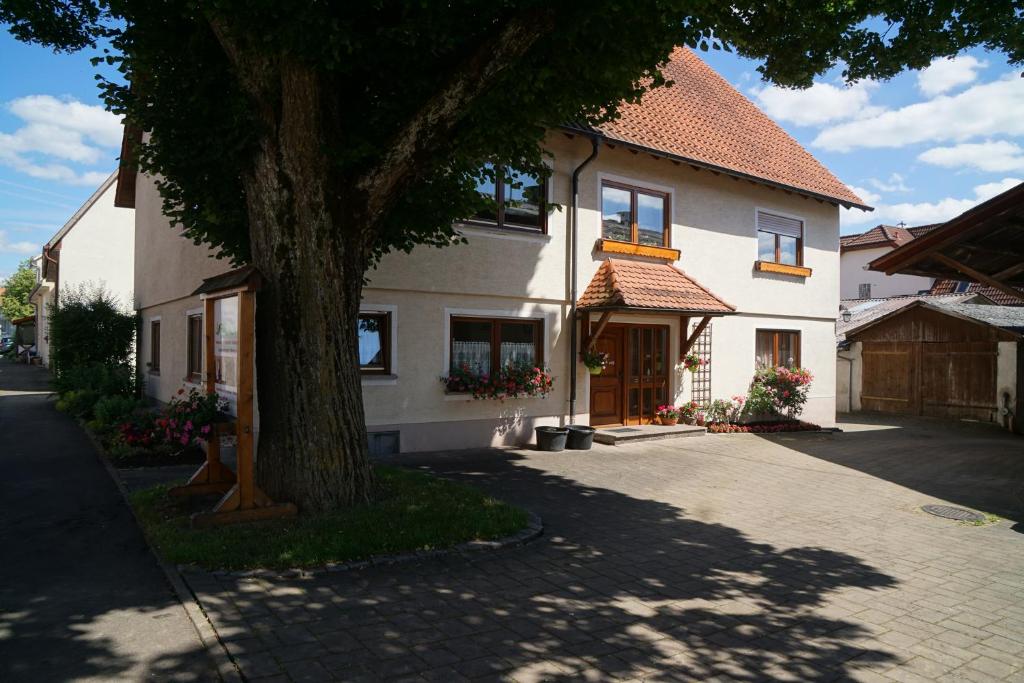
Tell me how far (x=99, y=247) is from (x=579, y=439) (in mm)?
24279

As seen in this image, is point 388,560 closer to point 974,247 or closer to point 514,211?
point 514,211

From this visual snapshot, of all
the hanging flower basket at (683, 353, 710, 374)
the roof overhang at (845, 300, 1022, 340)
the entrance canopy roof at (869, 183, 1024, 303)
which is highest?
the entrance canopy roof at (869, 183, 1024, 303)

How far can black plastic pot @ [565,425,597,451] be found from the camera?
11750 millimetres

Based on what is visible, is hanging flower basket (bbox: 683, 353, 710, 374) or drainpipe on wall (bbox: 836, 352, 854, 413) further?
drainpipe on wall (bbox: 836, 352, 854, 413)

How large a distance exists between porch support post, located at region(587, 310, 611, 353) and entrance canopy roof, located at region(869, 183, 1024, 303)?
15.4 feet

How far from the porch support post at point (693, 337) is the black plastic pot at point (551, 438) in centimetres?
389

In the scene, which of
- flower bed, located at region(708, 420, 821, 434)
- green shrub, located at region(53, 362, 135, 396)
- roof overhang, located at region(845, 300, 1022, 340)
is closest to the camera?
flower bed, located at region(708, 420, 821, 434)

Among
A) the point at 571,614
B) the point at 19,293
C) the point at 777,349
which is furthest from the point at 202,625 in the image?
the point at 19,293

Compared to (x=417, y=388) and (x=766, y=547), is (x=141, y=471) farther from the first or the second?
(x=766, y=547)

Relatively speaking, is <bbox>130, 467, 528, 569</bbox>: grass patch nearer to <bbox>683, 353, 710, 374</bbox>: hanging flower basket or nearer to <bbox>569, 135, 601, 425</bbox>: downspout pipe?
<bbox>569, 135, 601, 425</bbox>: downspout pipe

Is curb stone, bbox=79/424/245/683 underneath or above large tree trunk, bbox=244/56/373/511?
underneath

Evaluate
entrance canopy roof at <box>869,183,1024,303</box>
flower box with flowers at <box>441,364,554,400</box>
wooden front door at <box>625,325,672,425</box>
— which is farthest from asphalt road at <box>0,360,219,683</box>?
entrance canopy roof at <box>869,183,1024,303</box>

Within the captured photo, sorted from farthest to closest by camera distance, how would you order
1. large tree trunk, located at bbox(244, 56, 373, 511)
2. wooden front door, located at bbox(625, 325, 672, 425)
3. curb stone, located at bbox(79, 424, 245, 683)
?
wooden front door, located at bbox(625, 325, 672, 425) → large tree trunk, located at bbox(244, 56, 373, 511) → curb stone, located at bbox(79, 424, 245, 683)

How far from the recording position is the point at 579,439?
38.6ft
